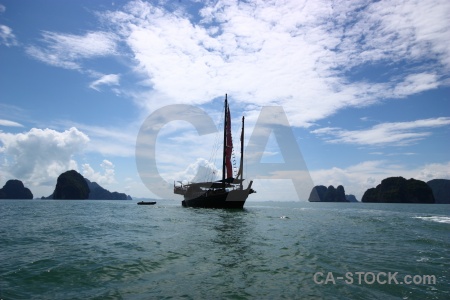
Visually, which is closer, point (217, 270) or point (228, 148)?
point (217, 270)

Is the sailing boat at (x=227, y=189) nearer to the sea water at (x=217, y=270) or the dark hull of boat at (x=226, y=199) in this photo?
the dark hull of boat at (x=226, y=199)

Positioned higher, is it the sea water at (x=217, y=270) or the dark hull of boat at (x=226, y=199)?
Result: the dark hull of boat at (x=226, y=199)

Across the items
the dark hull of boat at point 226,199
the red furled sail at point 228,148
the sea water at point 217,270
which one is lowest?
the sea water at point 217,270

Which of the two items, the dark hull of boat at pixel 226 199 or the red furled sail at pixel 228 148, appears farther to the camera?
the red furled sail at pixel 228 148

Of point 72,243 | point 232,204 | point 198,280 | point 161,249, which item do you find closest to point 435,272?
point 198,280

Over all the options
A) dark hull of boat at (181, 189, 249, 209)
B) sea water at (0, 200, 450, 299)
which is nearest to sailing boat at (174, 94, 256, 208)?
dark hull of boat at (181, 189, 249, 209)

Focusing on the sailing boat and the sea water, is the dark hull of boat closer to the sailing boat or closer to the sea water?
the sailing boat

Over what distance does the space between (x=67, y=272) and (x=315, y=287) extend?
8.85 meters

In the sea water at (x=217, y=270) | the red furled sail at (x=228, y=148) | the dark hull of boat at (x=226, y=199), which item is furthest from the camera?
the red furled sail at (x=228, y=148)

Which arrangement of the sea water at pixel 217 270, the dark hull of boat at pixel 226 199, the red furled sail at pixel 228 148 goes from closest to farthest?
the sea water at pixel 217 270 < the dark hull of boat at pixel 226 199 < the red furled sail at pixel 228 148

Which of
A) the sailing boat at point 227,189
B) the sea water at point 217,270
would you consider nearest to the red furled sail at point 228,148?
the sailing boat at point 227,189

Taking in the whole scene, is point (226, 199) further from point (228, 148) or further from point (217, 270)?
point (217, 270)

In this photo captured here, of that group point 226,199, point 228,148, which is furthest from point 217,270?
point 228,148

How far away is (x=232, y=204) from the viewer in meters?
55.4
